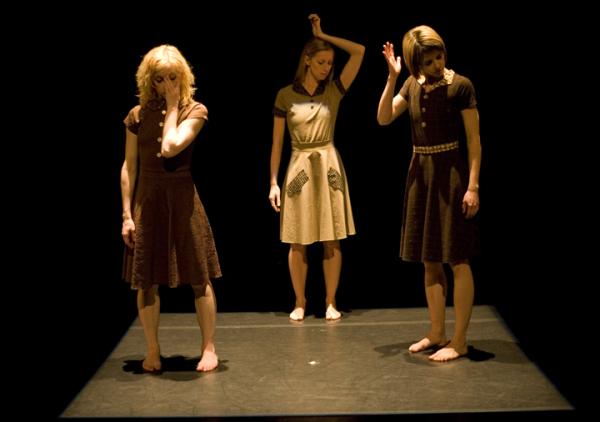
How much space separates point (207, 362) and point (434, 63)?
5.55 feet

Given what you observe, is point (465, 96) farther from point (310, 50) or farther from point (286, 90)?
point (286, 90)

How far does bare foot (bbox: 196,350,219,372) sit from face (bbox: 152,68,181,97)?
3.96ft

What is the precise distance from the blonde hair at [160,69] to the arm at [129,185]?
185 mm

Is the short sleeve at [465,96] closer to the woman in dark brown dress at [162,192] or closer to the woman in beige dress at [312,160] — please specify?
the woman in beige dress at [312,160]

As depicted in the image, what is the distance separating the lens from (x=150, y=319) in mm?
4887

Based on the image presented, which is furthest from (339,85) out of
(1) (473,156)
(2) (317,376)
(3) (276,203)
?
(2) (317,376)

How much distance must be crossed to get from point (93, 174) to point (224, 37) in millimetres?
1132

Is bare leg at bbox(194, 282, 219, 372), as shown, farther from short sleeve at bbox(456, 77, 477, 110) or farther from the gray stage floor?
short sleeve at bbox(456, 77, 477, 110)

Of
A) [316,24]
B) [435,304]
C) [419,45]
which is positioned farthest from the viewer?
[316,24]

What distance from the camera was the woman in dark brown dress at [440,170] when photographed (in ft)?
16.1

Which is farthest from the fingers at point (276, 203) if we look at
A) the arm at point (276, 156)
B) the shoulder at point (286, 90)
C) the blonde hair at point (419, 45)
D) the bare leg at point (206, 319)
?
the blonde hair at point (419, 45)

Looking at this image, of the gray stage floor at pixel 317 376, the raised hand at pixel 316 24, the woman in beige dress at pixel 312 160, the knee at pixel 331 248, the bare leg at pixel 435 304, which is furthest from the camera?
the knee at pixel 331 248

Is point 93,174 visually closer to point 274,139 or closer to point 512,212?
point 274,139

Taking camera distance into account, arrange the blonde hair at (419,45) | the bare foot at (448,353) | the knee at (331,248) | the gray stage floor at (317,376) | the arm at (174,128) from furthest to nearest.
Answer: the knee at (331,248) → the bare foot at (448,353) → the blonde hair at (419,45) → the arm at (174,128) → the gray stage floor at (317,376)
